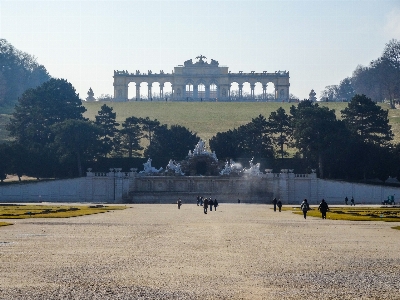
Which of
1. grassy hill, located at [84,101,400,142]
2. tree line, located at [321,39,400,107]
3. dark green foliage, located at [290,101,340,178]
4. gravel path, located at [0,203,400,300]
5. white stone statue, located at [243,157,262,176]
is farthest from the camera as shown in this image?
tree line, located at [321,39,400,107]

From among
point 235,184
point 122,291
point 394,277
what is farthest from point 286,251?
point 235,184

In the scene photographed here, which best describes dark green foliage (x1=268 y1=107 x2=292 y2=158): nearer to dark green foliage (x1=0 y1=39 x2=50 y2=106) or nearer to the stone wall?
the stone wall

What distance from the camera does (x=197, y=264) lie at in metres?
22.2

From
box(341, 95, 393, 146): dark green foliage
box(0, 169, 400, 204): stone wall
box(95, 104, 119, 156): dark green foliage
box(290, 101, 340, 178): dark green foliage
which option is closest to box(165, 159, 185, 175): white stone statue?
box(0, 169, 400, 204): stone wall

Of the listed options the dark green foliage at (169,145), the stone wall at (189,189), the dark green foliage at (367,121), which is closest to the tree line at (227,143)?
the dark green foliage at (367,121)

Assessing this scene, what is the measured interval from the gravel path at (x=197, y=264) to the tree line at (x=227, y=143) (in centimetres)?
5125

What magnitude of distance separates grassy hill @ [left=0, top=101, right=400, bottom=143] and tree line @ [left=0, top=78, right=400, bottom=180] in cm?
1324

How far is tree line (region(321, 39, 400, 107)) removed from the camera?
142500 mm

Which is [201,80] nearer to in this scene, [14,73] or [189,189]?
[14,73]

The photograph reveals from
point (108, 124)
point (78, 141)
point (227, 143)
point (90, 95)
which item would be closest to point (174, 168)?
point (227, 143)

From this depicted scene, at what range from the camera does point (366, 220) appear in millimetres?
44812

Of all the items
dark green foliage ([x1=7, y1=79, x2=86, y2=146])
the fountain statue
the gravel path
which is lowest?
the gravel path

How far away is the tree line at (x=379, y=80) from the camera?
5610 inches

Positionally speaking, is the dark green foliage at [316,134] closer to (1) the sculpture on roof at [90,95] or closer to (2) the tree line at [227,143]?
(2) the tree line at [227,143]
